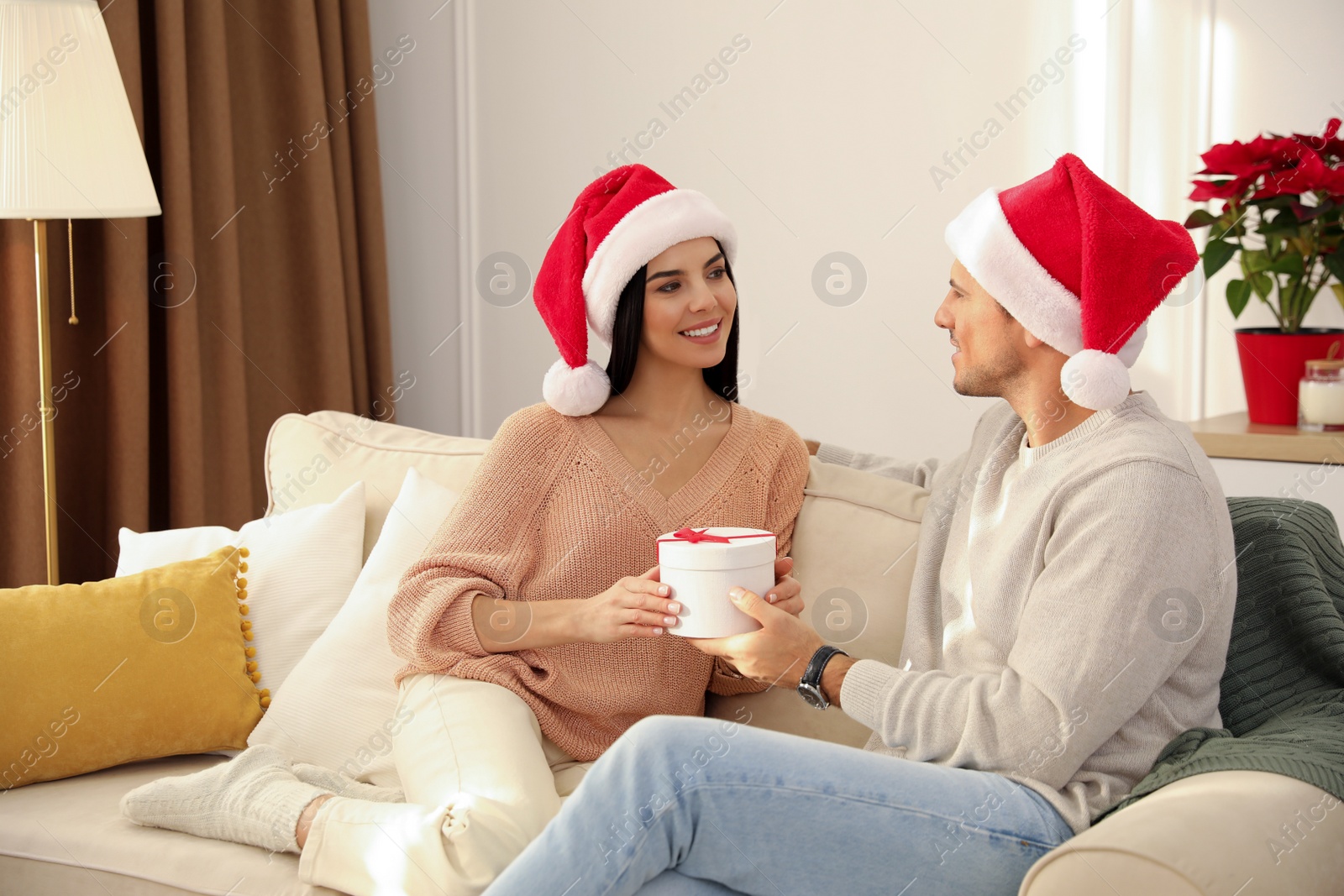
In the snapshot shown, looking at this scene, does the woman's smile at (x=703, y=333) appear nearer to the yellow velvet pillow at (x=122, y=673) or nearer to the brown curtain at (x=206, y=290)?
the yellow velvet pillow at (x=122, y=673)

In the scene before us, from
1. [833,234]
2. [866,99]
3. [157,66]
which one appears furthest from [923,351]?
[157,66]

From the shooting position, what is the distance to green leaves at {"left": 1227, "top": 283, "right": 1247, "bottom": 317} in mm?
2285

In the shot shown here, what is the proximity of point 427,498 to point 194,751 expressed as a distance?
0.54m

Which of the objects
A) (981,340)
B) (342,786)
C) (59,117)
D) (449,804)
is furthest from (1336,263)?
(59,117)

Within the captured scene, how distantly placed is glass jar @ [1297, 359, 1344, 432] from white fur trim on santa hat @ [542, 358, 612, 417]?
4.34ft

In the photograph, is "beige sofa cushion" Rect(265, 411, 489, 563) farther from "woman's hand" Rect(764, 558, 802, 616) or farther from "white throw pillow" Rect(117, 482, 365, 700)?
"woman's hand" Rect(764, 558, 802, 616)

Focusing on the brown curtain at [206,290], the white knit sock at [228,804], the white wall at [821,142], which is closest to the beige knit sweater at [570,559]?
the white knit sock at [228,804]

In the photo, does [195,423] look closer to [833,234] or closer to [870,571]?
[833,234]

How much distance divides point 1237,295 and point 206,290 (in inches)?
97.8

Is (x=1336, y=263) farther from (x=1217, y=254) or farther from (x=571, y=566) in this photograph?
(x=571, y=566)

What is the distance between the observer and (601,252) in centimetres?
180

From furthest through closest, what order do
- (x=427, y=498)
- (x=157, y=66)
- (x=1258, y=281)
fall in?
(x=157, y=66) < (x=1258, y=281) < (x=427, y=498)

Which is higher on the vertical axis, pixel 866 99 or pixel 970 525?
pixel 866 99

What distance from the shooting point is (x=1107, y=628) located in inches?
48.2
